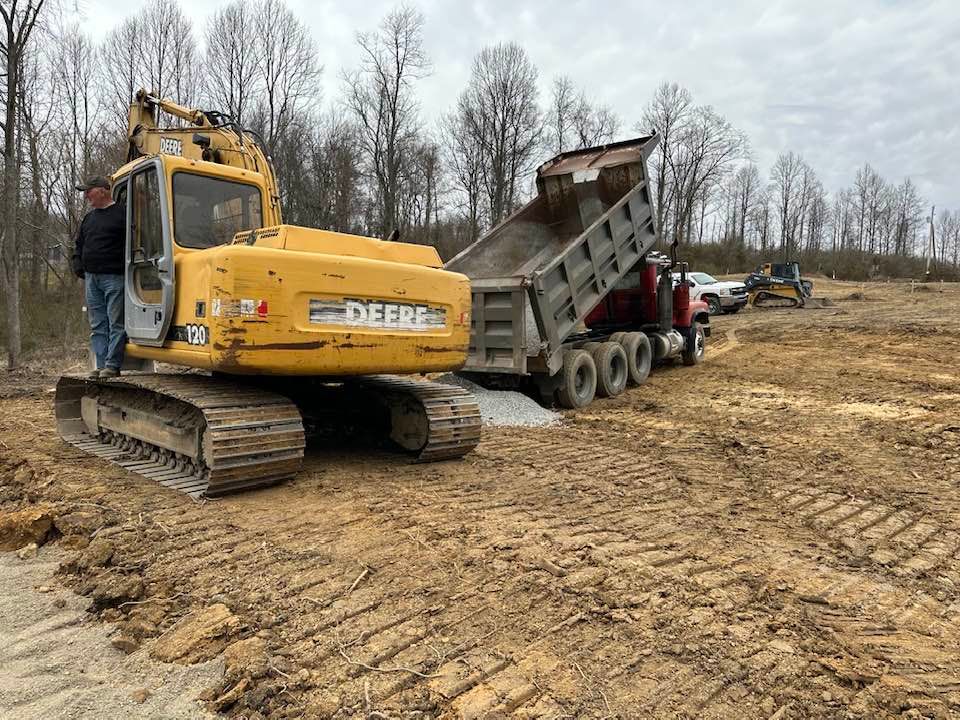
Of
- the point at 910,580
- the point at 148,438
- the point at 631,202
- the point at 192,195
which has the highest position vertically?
the point at 631,202

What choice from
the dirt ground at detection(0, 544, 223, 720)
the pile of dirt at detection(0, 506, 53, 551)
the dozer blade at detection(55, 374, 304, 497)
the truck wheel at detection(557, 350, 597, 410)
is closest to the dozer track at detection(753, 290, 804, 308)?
the truck wheel at detection(557, 350, 597, 410)

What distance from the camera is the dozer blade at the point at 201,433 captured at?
446 centimetres

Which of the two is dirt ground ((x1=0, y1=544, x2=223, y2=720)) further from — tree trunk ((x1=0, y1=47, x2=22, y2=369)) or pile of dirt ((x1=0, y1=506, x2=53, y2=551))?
tree trunk ((x1=0, y1=47, x2=22, y2=369))

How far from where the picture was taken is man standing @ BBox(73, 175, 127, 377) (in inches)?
221

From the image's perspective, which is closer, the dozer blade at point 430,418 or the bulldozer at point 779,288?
the dozer blade at point 430,418

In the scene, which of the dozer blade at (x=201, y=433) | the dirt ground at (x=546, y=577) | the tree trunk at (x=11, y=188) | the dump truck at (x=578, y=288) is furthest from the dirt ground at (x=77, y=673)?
the tree trunk at (x=11, y=188)

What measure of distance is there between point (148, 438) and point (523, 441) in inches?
139

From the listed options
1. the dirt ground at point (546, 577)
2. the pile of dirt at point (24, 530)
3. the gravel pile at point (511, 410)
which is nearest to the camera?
the dirt ground at point (546, 577)

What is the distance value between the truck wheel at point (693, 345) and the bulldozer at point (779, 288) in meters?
13.9

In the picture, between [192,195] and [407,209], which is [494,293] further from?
[407,209]

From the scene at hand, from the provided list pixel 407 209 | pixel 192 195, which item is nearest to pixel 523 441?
pixel 192 195

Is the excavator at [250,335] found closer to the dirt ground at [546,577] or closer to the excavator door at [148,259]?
the excavator door at [148,259]

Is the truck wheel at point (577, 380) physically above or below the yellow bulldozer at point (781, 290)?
below

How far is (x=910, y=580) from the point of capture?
3723mm
